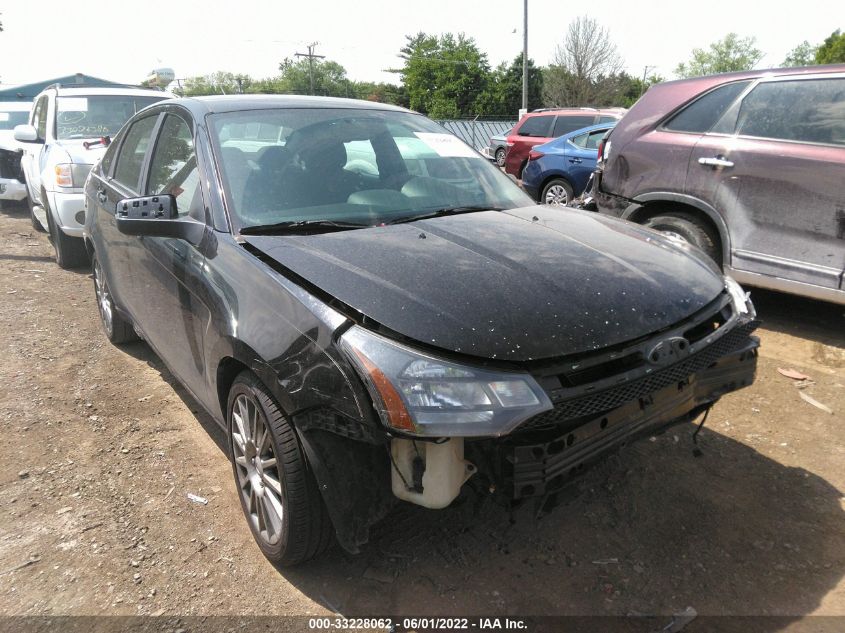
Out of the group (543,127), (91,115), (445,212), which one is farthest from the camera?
(543,127)

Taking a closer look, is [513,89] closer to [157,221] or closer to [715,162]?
[715,162]

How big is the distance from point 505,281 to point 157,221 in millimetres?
1502

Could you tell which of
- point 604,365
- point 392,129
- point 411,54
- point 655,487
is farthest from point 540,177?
point 411,54

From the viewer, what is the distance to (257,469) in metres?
2.38

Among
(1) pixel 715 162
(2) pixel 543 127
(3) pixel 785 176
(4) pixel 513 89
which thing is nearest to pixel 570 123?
(2) pixel 543 127

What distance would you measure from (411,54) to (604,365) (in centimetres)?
6141

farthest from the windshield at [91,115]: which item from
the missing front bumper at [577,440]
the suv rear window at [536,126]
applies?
the suv rear window at [536,126]

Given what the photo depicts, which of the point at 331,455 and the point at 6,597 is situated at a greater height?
the point at 331,455

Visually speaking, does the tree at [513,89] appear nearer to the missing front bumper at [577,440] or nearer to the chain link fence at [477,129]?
the chain link fence at [477,129]

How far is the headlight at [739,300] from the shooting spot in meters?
2.47

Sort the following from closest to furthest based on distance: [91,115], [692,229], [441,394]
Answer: [441,394] < [692,229] < [91,115]

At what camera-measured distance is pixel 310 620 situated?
215 cm

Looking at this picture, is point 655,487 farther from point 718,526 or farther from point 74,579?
point 74,579

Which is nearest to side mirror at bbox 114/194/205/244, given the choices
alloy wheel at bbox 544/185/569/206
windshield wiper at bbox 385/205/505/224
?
windshield wiper at bbox 385/205/505/224
